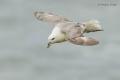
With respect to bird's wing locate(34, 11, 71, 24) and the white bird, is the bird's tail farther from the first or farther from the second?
bird's wing locate(34, 11, 71, 24)

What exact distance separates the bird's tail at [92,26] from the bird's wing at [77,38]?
23 cm

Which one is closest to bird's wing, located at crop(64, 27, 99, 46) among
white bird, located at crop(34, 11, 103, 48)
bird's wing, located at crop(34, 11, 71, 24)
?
white bird, located at crop(34, 11, 103, 48)

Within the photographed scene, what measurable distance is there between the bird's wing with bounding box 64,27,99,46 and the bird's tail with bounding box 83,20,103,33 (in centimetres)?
23

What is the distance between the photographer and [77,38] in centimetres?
947

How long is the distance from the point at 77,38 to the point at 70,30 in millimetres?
284

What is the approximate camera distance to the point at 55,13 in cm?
962

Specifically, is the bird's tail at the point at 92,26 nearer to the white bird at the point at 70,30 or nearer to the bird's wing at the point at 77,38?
the white bird at the point at 70,30

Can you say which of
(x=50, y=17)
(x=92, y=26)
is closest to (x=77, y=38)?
(x=92, y=26)

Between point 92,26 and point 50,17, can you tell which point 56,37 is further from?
Answer: point 92,26

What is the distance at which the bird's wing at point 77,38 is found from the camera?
9.44 metres

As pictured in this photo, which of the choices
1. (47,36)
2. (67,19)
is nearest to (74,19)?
(67,19)

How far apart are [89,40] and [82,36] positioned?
0.77 feet

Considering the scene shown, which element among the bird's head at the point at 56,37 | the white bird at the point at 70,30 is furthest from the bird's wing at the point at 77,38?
the bird's head at the point at 56,37

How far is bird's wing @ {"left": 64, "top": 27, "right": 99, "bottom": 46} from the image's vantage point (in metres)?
9.44
